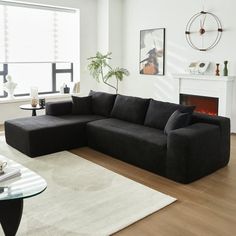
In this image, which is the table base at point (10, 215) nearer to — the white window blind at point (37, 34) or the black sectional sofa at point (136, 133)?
the black sectional sofa at point (136, 133)

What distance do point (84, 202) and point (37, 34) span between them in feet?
15.9

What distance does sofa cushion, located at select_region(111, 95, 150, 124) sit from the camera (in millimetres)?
4609

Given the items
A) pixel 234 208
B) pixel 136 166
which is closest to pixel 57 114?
pixel 136 166

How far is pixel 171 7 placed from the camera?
6.42m

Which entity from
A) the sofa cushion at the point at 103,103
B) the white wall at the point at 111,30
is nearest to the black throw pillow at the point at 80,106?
the sofa cushion at the point at 103,103

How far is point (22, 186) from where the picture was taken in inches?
93.4

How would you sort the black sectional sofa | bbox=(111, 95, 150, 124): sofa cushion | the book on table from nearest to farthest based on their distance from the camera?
the book on table
the black sectional sofa
bbox=(111, 95, 150, 124): sofa cushion

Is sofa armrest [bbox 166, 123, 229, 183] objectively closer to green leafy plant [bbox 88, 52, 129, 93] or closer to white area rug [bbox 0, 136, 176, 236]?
white area rug [bbox 0, 136, 176, 236]

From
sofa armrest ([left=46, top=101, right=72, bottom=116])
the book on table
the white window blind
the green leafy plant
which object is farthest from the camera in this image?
the green leafy plant

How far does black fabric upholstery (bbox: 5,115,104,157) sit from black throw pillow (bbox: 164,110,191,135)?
1.47 m

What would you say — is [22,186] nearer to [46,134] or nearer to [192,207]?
[192,207]

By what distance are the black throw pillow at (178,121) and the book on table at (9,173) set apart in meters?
1.89

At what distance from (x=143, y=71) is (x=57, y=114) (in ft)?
9.05

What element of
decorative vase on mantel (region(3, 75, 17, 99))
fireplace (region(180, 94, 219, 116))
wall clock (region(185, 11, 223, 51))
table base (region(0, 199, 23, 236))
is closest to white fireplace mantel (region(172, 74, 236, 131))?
fireplace (region(180, 94, 219, 116))
